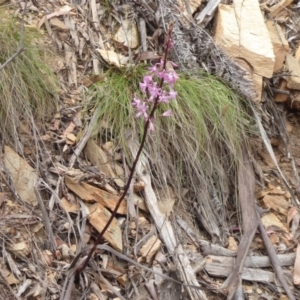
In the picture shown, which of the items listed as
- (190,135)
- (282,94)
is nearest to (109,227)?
(190,135)

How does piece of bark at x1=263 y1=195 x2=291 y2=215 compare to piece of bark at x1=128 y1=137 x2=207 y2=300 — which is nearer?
piece of bark at x1=128 y1=137 x2=207 y2=300

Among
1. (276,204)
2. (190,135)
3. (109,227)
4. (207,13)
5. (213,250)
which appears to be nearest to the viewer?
(109,227)

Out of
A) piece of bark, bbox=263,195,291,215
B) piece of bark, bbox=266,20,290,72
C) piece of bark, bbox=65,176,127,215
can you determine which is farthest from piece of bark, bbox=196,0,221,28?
piece of bark, bbox=65,176,127,215

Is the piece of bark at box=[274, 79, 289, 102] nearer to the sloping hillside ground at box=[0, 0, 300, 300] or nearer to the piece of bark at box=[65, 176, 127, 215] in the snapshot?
the sloping hillside ground at box=[0, 0, 300, 300]

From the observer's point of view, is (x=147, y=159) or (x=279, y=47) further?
(x=279, y=47)

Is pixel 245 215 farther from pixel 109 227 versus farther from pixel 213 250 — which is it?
pixel 109 227

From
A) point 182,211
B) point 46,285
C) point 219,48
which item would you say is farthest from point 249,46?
point 46,285

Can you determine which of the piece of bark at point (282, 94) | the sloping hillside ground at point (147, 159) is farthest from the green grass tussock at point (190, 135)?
the piece of bark at point (282, 94)

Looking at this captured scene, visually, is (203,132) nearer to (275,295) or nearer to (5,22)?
(275,295)
